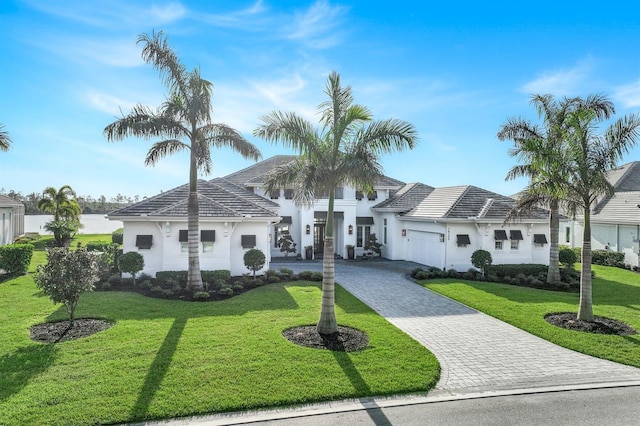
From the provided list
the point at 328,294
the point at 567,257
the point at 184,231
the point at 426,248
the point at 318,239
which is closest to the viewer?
the point at 328,294

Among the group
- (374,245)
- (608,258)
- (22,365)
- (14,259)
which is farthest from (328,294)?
(608,258)

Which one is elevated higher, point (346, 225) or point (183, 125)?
point (183, 125)

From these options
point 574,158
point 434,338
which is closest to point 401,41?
point 574,158

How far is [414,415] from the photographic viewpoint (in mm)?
6547

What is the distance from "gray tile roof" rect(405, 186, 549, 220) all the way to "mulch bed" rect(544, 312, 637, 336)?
9.19 m

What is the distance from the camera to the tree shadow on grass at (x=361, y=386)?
6.40 m

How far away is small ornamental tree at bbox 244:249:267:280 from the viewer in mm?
18172

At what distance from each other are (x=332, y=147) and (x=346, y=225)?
56.2 ft

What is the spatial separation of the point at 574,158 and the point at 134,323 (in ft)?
47.4

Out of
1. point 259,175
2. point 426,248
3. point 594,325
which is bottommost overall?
point 594,325

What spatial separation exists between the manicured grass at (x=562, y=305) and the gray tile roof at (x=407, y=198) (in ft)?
30.0

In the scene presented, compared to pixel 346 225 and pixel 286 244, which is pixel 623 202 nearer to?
pixel 346 225

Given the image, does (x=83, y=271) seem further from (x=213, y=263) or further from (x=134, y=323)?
(x=213, y=263)

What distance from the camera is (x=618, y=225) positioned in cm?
2609
